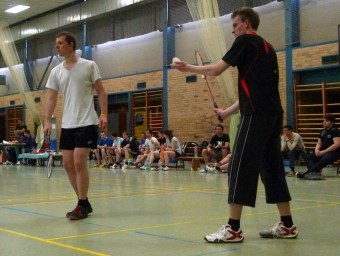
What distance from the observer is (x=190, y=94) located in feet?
64.5

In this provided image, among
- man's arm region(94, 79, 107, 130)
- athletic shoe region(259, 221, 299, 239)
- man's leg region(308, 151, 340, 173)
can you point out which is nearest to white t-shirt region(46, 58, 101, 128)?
man's arm region(94, 79, 107, 130)

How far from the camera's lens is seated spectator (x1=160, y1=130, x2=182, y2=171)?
52.1ft

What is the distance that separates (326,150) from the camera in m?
11.0

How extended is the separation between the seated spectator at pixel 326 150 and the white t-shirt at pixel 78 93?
23.1ft

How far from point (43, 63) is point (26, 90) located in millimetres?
5433

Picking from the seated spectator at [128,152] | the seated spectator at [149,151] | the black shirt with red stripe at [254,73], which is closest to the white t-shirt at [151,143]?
the seated spectator at [149,151]

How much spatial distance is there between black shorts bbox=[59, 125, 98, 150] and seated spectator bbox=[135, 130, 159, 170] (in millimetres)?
11114

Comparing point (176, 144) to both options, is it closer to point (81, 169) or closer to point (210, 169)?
point (210, 169)

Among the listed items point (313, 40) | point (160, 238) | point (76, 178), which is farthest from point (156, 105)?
point (160, 238)

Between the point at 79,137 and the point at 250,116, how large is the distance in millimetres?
2088

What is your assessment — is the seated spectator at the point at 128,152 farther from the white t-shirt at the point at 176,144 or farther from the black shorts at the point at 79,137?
the black shorts at the point at 79,137

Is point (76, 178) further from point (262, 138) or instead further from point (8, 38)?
point (8, 38)

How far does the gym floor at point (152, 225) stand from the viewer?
3619 mm

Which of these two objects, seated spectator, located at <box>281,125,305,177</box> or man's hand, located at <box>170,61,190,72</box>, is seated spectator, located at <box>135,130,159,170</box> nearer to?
seated spectator, located at <box>281,125,305,177</box>
